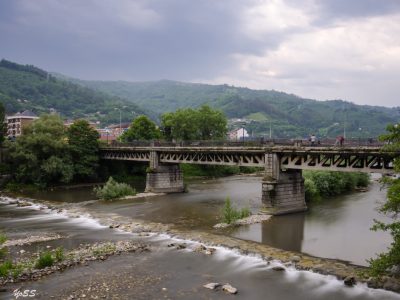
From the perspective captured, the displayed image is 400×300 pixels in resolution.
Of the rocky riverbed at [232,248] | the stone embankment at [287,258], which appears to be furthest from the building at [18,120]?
the stone embankment at [287,258]

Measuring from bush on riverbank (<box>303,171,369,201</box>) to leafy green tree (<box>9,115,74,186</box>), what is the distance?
4457 centimetres

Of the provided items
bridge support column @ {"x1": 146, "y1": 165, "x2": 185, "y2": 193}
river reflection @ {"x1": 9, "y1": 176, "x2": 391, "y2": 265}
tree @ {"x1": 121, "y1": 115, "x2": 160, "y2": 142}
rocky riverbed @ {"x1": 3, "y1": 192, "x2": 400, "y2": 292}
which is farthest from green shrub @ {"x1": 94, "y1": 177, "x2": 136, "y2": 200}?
tree @ {"x1": 121, "y1": 115, "x2": 160, "y2": 142}

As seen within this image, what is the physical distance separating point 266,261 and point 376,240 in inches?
471

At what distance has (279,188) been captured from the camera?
4550 centimetres

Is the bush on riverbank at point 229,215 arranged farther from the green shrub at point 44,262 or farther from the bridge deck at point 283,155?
the green shrub at point 44,262

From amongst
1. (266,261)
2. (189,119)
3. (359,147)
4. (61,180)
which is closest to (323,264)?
(266,261)

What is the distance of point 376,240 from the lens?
34.1m

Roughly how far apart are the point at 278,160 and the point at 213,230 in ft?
41.7

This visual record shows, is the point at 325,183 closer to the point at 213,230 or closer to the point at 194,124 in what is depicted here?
the point at 213,230

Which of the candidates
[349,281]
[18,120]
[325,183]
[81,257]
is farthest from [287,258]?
[18,120]

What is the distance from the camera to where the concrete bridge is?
128 ft

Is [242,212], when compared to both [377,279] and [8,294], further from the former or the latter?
[8,294]

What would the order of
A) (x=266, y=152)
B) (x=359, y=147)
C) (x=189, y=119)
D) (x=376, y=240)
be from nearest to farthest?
(x=376, y=240), (x=359, y=147), (x=266, y=152), (x=189, y=119)

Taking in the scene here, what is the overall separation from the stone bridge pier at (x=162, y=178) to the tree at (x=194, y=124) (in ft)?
143
